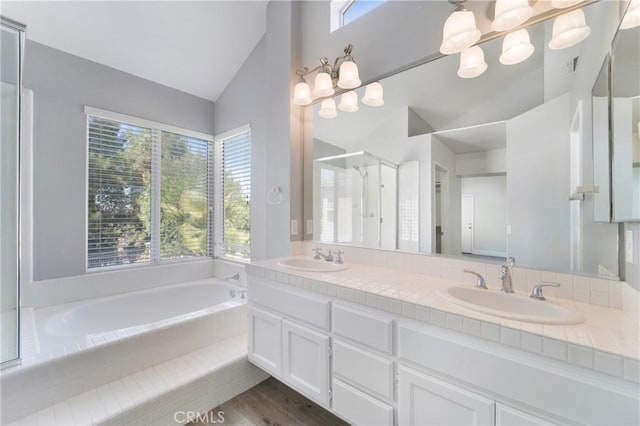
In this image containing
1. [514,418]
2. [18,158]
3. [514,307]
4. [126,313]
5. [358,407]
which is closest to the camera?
[514,418]

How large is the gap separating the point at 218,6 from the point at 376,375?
326cm

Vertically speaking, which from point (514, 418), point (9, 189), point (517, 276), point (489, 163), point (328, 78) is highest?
point (328, 78)

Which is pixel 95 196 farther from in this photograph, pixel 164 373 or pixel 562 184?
pixel 562 184

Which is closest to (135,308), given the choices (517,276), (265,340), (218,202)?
(218,202)

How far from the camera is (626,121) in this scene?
989mm

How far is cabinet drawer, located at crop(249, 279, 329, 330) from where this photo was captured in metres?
1.47

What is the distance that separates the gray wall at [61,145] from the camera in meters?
2.31

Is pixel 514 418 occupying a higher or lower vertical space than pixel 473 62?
lower

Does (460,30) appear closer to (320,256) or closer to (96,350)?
(320,256)

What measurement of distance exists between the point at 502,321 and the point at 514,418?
0.31m

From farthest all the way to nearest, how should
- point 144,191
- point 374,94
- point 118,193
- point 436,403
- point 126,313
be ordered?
point 144,191
point 118,193
point 126,313
point 374,94
point 436,403

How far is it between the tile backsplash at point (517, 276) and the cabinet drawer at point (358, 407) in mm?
772

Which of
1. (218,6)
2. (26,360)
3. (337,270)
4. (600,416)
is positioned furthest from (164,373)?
(218,6)

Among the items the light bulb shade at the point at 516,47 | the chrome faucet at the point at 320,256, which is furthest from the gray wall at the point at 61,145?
the light bulb shade at the point at 516,47
